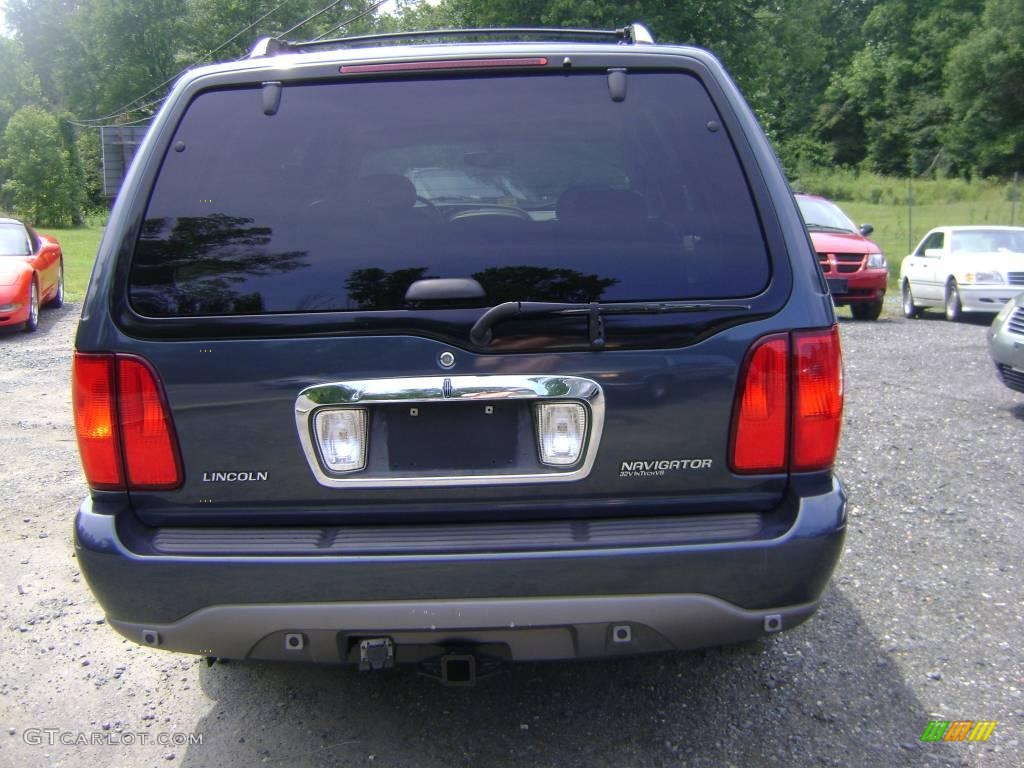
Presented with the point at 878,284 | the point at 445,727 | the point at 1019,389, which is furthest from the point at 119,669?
the point at 878,284

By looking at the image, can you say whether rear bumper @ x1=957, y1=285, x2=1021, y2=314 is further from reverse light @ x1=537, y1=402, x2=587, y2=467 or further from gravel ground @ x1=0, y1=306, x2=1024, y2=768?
reverse light @ x1=537, y1=402, x2=587, y2=467

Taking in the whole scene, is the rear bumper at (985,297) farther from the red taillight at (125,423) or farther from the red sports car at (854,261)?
the red taillight at (125,423)

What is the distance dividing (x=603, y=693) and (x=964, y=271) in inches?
528

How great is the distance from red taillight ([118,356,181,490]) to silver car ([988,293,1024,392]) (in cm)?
697

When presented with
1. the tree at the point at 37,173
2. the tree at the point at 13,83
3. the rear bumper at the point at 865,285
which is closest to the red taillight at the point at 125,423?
the rear bumper at the point at 865,285

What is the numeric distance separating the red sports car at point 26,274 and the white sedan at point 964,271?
42.6ft

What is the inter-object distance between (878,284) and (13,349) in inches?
465

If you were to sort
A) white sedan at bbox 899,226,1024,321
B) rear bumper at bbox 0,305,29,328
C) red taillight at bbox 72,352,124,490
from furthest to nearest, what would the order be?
1. white sedan at bbox 899,226,1024,321
2. rear bumper at bbox 0,305,29,328
3. red taillight at bbox 72,352,124,490

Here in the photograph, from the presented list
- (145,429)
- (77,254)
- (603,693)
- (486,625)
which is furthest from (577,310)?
(77,254)

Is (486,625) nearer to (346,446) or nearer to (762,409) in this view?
(346,446)

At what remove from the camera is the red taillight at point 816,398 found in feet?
8.55

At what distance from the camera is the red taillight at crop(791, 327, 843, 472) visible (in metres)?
2.61

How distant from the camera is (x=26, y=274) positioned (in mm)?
12688

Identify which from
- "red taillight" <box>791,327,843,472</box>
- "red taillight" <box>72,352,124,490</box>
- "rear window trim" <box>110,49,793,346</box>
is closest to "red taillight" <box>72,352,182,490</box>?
"red taillight" <box>72,352,124,490</box>
